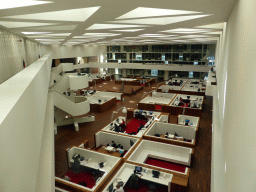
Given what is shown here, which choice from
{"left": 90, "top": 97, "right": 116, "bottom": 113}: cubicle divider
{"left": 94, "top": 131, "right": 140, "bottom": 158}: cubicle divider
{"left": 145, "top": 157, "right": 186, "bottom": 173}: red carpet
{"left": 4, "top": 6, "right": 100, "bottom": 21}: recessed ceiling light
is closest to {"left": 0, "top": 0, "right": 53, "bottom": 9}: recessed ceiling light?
{"left": 4, "top": 6, "right": 100, "bottom": 21}: recessed ceiling light

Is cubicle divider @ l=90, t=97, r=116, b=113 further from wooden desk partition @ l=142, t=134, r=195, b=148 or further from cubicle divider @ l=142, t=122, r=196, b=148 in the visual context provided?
wooden desk partition @ l=142, t=134, r=195, b=148

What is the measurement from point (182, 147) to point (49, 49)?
70.7ft

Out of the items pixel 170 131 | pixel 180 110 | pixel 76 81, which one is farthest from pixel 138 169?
pixel 180 110

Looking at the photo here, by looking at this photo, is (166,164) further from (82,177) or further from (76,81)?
(76,81)

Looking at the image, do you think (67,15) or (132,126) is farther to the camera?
(132,126)

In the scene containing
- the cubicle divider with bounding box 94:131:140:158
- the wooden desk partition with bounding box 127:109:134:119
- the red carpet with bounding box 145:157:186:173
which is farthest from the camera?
the wooden desk partition with bounding box 127:109:134:119

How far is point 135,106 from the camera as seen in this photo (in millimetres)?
18844

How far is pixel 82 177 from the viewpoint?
9.09 m

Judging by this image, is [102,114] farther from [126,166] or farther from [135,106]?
[126,166]

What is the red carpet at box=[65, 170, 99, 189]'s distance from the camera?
8731 millimetres

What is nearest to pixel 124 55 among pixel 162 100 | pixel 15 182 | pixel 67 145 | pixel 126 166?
pixel 162 100

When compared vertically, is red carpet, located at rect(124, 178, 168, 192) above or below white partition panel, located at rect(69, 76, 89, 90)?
below

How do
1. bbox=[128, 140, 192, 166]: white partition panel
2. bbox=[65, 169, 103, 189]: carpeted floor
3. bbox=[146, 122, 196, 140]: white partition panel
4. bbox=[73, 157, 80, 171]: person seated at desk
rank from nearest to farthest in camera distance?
bbox=[65, 169, 103, 189]: carpeted floor < bbox=[73, 157, 80, 171]: person seated at desk < bbox=[128, 140, 192, 166]: white partition panel < bbox=[146, 122, 196, 140]: white partition panel

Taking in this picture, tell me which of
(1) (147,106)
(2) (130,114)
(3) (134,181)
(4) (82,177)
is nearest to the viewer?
(3) (134,181)
